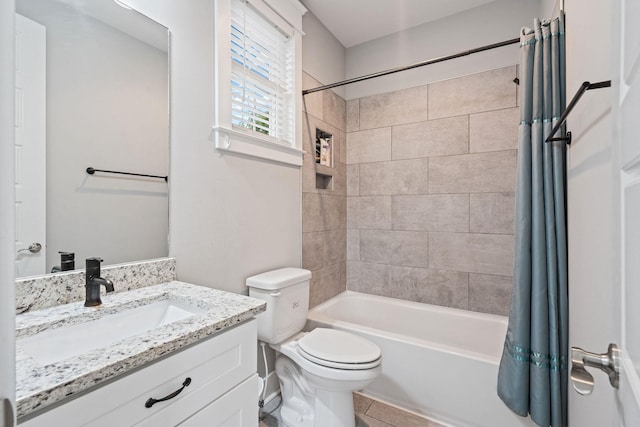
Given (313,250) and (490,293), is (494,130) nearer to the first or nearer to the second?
(490,293)

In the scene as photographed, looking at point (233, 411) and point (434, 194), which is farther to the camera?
point (434, 194)

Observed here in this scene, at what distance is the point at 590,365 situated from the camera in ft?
1.73

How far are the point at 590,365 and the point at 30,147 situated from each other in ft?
5.27

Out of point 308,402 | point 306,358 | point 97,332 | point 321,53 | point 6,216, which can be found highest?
point 321,53

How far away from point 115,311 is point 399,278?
2.18m

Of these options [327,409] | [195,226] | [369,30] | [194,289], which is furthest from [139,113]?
[369,30]

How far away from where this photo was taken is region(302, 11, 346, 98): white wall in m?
2.37

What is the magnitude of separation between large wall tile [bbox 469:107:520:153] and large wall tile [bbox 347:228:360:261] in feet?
4.03

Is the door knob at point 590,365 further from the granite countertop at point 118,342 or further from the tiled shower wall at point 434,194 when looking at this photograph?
the tiled shower wall at point 434,194

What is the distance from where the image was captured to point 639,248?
0.39 meters

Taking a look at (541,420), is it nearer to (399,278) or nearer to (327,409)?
(327,409)

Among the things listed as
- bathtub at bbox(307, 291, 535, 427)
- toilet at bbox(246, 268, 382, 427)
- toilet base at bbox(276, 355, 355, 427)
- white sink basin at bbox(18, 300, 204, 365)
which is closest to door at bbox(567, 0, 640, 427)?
bathtub at bbox(307, 291, 535, 427)

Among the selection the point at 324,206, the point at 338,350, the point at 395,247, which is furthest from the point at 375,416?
the point at 324,206

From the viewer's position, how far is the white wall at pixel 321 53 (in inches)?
93.3
